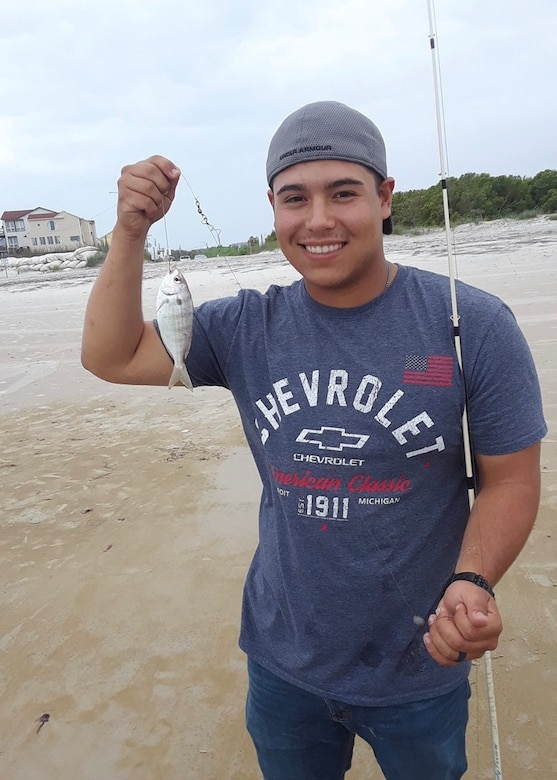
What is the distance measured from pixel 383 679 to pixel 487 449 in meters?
0.64

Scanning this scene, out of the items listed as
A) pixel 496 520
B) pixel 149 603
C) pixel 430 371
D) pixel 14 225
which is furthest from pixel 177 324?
pixel 14 225

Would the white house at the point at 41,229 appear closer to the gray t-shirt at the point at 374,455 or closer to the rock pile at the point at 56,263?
the rock pile at the point at 56,263

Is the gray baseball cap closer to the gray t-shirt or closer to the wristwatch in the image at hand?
the gray t-shirt

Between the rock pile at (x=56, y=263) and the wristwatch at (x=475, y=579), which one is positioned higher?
the rock pile at (x=56, y=263)

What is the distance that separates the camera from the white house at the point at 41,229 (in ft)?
194

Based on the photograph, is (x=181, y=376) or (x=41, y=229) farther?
(x=41, y=229)

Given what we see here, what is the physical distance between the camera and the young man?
1.50 metres

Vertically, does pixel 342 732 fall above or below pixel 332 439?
below

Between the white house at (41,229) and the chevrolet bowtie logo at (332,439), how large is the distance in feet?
197

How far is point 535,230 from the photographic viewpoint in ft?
71.2

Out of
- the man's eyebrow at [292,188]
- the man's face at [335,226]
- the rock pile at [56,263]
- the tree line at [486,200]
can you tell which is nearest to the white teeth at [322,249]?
the man's face at [335,226]

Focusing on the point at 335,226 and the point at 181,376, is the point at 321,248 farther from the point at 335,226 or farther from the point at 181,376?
the point at 181,376

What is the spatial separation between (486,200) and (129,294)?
28.4m

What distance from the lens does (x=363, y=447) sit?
1517 mm
